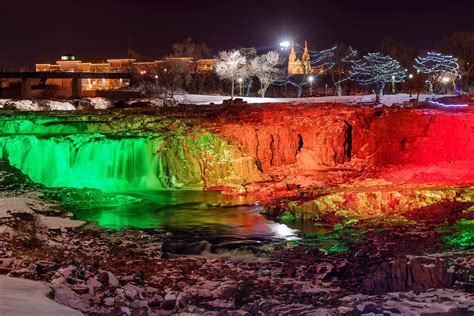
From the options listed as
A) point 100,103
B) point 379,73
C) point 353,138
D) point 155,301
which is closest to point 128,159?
point 353,138

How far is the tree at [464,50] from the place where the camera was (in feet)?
213

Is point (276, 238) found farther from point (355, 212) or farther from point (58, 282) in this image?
point (58, 282)

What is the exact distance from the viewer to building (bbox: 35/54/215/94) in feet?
260

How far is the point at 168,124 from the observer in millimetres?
29469

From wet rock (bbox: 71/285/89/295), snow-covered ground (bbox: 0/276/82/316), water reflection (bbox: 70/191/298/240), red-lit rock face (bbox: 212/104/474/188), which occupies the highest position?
red-lit rock face (bbox: 212/104/474/188)

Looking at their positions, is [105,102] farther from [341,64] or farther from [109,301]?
[109,301]

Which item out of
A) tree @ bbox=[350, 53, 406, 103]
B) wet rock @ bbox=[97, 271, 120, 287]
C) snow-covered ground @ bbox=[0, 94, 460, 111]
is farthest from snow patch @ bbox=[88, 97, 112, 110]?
wet rock @ bbox=[97, 271, 120, 287]

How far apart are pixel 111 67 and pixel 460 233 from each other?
105520 millimetres

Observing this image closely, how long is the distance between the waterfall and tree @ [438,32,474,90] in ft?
150

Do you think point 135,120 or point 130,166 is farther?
point 135,120

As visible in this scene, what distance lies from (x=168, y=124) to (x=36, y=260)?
1786cm

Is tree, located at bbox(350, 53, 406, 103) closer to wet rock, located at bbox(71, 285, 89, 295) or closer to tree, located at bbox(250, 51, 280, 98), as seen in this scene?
tree, located at bbox(250, 51, 280, 98)

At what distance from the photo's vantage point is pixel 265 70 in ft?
214

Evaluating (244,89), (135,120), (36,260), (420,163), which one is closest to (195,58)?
(244,89)
